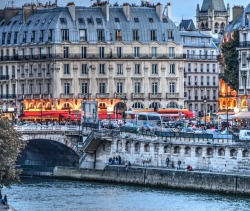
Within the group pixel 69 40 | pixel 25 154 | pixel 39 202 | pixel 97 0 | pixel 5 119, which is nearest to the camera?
pixel 5 119

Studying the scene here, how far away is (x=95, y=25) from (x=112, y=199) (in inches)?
1599

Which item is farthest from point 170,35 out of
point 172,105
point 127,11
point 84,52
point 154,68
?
point 84,52

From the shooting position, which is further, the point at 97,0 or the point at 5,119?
the point at 97,0

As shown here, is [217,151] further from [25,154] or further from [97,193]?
[25,154]

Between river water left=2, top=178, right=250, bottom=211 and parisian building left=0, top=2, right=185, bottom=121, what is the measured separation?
30.3m

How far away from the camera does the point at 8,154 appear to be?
293 ft

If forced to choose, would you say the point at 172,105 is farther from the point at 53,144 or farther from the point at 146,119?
the point at 53,144

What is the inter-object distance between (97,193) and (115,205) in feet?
21.5

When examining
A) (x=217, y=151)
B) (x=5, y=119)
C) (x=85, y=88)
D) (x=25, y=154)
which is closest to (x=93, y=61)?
(x=85, y=88)

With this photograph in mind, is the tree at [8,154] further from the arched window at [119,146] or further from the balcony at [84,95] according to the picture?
the balcony at [84,95]

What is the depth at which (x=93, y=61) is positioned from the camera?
140250 mm

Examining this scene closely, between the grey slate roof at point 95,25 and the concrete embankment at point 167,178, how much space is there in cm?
2496

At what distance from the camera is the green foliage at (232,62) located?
5522 inches

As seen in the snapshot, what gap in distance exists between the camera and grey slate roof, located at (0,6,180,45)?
457ft
